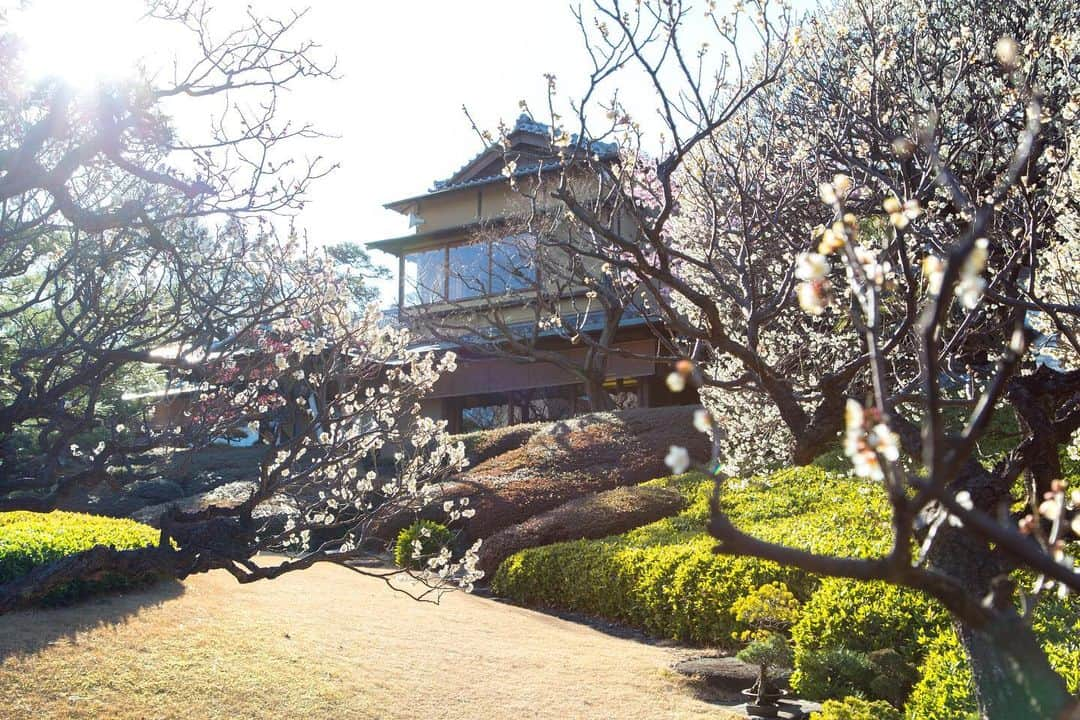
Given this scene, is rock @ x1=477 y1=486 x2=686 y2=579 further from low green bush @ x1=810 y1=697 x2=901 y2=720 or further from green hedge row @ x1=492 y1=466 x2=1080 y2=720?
low green bush @ x1=810 y1=697 x2=901 y2=720

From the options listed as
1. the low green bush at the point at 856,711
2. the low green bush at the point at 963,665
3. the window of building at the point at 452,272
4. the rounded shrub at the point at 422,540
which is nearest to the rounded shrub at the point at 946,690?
the low green bush at the point at 963,665

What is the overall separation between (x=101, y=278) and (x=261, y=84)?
1.78 meters

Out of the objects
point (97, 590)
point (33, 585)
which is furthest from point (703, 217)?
point (97, 590)

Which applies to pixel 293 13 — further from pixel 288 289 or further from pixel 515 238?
pixel 515 238

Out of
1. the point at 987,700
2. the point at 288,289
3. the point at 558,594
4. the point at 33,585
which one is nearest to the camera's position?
the point at 987,700

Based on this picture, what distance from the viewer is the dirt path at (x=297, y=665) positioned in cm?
700

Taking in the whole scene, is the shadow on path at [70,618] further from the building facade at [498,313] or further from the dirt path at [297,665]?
the building facade at [498,313]

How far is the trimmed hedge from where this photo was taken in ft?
32.7

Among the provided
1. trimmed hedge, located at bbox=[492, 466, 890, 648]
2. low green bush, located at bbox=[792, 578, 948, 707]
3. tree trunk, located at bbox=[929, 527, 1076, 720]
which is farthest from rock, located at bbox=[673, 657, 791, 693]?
tree trunk, located at bbox=[929, 527, 1076, 720]

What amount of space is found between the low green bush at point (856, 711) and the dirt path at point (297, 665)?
1545mm

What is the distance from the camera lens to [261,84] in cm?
559

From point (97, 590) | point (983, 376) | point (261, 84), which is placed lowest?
point (97, 590)

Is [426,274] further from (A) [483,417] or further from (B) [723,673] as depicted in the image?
(B) [723,673]

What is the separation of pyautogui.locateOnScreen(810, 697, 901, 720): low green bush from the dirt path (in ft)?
5.07
